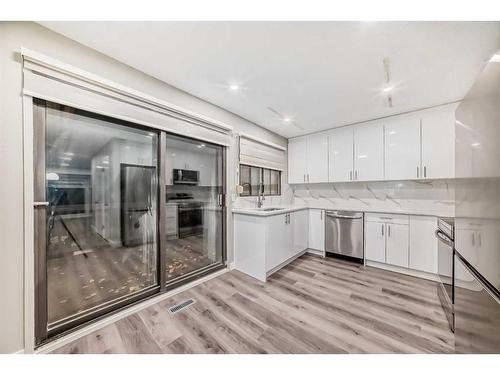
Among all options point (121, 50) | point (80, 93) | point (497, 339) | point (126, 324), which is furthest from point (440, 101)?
point (126, 324)

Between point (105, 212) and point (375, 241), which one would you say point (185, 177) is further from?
point (375, 241)

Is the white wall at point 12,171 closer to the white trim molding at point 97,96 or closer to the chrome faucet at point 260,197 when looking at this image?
the white trim molding at point 97,96

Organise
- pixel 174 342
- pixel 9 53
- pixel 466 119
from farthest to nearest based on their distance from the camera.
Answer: pixel 174 342 < pixel 9 53 < pixel 466 119

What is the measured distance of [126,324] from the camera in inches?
64.0

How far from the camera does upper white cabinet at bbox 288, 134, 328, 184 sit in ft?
11.8

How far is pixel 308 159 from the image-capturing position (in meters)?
3.79

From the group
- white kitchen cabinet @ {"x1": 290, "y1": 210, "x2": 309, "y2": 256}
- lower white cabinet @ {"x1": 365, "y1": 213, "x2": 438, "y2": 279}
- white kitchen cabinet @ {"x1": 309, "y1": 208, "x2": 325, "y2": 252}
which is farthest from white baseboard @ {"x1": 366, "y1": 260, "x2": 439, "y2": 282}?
white kitchen cabinet @ {"x1": 290, "y1": 210, "x2": 309, "y2": 256}

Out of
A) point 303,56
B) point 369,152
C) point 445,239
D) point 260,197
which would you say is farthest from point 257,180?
point 445,239

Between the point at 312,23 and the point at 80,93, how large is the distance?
73.2 inches

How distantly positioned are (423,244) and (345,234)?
979 mm

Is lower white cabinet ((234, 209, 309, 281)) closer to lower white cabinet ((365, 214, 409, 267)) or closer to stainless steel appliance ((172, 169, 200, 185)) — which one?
stainless steel appliance ((172, 169, 200, 185))

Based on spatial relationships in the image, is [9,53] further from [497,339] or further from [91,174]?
[497,339]

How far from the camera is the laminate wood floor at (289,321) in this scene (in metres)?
1.38
